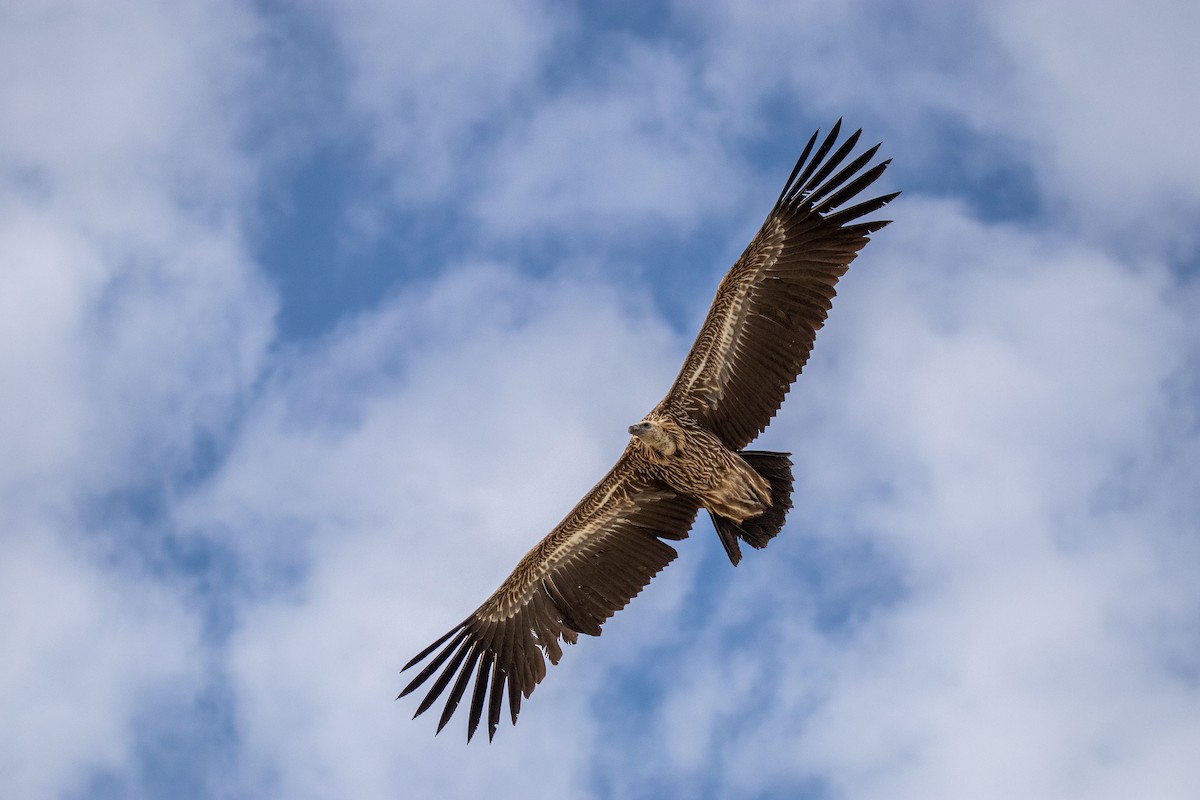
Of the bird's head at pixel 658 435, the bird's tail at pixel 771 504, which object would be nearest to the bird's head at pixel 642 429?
the bird's head at pixel 658 435

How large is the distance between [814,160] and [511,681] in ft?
24.6

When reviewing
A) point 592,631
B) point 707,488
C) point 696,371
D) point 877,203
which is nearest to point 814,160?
point 877,203

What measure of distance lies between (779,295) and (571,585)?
4666 millimetres

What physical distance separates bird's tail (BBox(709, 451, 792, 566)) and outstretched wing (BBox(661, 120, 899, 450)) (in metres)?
0.42

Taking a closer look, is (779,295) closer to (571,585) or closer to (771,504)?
(771,504)

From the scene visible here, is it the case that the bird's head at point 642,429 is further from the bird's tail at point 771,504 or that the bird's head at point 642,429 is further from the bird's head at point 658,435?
the bird's tail at point 771,504

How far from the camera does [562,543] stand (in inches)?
667

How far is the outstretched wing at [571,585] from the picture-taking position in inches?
654

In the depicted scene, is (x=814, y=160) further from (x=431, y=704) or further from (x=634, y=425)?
(x=431, y=704)

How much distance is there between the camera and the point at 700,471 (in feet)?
51.4

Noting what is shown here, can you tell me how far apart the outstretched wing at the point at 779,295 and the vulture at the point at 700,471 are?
14 millimetres

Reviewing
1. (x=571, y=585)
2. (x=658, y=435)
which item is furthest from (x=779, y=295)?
(x=571, y=585)

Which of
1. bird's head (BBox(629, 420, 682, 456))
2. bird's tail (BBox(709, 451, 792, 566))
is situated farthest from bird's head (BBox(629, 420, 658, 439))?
bird's tail (BBox(709, 451, 792, 566))

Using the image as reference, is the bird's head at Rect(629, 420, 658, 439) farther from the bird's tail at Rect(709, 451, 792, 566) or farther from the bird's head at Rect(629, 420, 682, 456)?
the bird's tail at Rect(709, 451, 792, 566)
